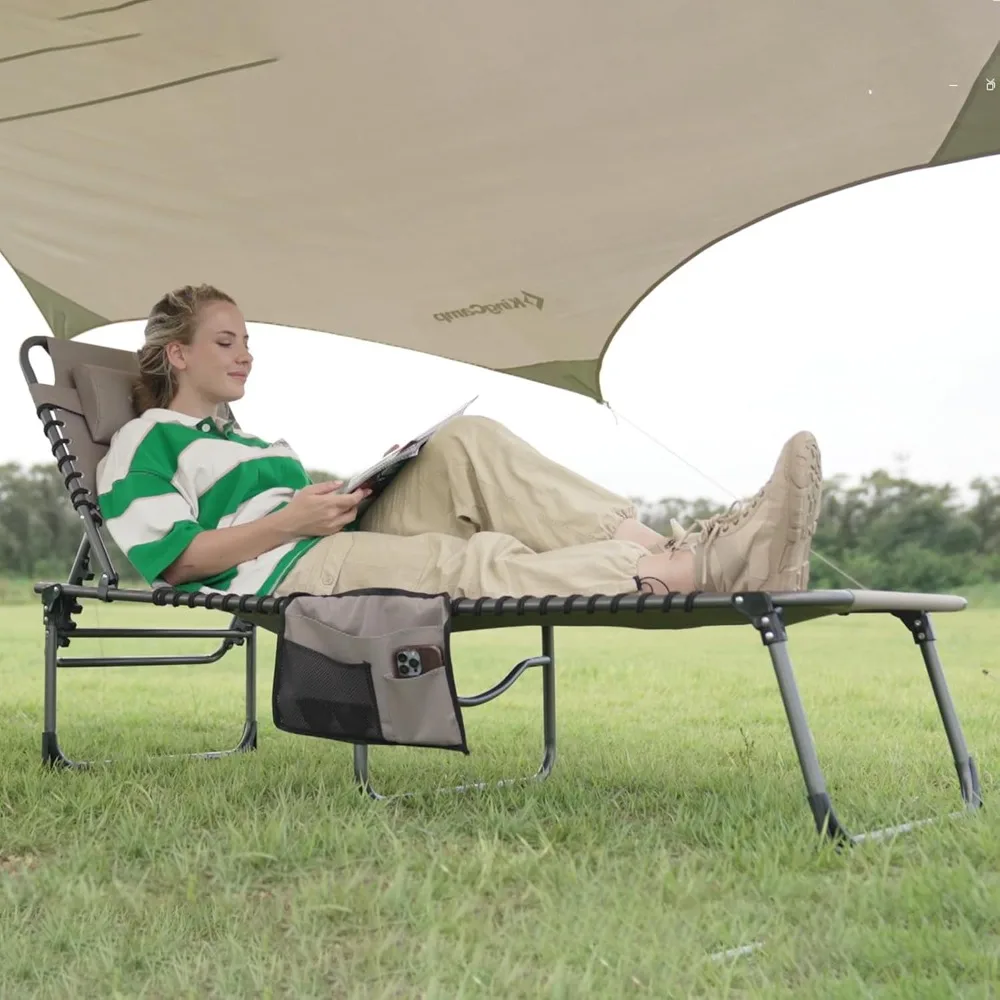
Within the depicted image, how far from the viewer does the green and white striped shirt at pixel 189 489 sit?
2.26 m

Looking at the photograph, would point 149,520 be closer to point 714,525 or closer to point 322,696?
point 322,696

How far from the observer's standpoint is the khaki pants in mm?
1955

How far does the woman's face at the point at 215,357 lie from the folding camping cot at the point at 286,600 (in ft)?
0.91

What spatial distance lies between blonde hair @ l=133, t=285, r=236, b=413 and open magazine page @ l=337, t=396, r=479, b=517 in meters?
0.64

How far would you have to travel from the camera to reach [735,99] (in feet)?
9.47

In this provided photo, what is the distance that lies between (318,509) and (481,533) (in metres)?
0.34

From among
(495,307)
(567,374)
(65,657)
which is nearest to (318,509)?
(65,657)

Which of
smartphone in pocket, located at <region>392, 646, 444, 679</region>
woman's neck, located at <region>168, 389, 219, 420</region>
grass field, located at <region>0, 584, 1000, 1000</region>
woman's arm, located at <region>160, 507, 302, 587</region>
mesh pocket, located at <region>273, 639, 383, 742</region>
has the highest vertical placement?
woman's neck, located at <region>168, 389, 219, 420</region>

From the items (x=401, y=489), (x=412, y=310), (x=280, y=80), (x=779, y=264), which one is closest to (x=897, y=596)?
(x=401, y=489)

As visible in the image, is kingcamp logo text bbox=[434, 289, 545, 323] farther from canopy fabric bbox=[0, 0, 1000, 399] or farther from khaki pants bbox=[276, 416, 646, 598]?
khaki pants bbox=[276, 416, 646, 598]

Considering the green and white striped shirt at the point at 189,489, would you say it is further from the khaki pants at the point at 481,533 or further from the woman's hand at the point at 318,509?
the khaki pants at the point at 481,533

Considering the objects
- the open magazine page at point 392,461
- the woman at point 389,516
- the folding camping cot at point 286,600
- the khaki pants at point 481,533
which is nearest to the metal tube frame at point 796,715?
the folding camping cot at point 286,600

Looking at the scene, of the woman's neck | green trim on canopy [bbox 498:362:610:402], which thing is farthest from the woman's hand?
green trim on canopy [bbox 498:362:610:402]

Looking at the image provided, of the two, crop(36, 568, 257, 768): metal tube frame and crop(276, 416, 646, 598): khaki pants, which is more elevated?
crop(276, 416, 646, 598): khaki pants
